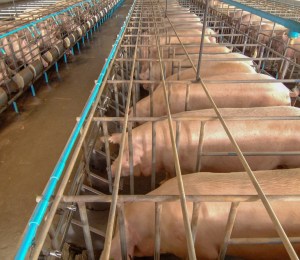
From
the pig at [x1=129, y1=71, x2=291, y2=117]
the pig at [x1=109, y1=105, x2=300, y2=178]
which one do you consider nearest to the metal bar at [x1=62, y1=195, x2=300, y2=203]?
the pig at [x1=109, y1=105, x2=300, y2=178]

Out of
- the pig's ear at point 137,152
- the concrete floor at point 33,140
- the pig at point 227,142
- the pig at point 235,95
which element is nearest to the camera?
the pig at point 227,142

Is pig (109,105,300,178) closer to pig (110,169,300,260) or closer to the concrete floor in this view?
pig (110,169,300,260)

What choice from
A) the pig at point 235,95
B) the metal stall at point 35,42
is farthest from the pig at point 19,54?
the pig at point 235,95

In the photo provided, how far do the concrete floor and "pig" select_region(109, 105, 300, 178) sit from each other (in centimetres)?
134

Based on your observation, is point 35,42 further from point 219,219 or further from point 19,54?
point 219,219

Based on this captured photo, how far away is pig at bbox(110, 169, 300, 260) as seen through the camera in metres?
1.76

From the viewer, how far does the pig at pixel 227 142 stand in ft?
8.76

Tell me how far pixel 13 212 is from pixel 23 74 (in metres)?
3.12

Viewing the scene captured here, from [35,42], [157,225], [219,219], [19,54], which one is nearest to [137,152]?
[219,219]

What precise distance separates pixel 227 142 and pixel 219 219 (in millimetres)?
1061

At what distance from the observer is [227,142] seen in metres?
2.70

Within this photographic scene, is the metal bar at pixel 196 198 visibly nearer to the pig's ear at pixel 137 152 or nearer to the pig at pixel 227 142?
the pig at pixel 227 142

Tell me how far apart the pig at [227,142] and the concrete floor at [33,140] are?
134 centimetres

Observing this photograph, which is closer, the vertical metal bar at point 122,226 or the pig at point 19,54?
the vertical metal bar at point 122,226
